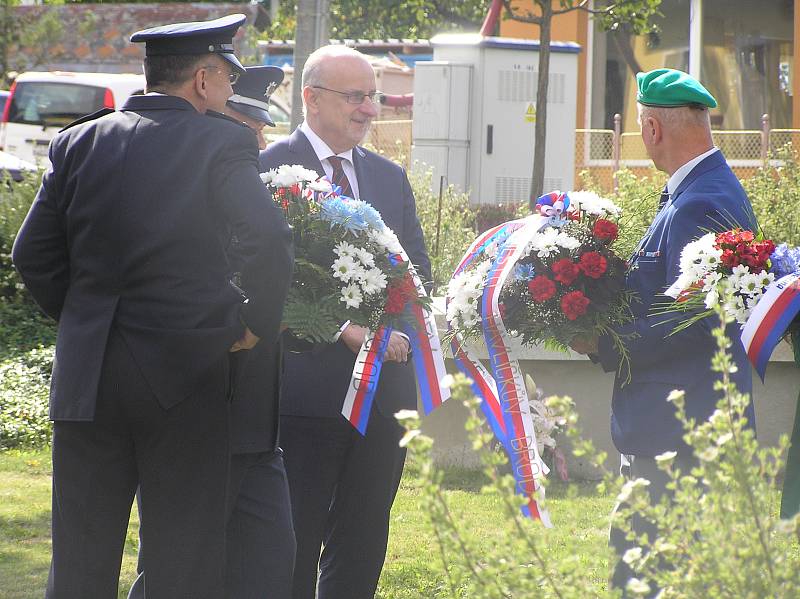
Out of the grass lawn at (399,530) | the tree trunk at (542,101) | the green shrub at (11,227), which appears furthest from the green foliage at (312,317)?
the tree trunk at (542,101)

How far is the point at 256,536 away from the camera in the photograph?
11.7 ft

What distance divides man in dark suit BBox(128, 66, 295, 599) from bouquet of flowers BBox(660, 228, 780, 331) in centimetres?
119

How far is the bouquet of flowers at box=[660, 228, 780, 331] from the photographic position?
321cm

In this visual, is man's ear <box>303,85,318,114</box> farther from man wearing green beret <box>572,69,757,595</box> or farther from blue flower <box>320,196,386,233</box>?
man wearing green beret <box>572,69,757,595</box>

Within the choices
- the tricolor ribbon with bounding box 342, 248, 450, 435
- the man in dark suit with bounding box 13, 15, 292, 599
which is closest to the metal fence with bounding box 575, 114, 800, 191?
the tricolor ribbon with bounding box 342, 248, 450, 435

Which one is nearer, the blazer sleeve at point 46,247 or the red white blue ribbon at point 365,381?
the blazer sleeve at point 46,247

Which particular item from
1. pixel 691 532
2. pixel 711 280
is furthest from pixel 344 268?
pixel 691 532

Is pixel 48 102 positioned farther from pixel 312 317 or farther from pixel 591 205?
pixel 312 317

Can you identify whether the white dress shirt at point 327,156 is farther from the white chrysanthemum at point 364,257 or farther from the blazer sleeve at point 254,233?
the blazer sleeve at point 254,233

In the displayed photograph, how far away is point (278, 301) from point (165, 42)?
750 millimetres

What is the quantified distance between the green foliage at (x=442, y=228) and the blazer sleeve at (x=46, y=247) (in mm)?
4708

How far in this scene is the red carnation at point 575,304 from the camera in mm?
3689

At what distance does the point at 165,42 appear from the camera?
10.6 ft

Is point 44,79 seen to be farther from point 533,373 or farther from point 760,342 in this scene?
point 760,342
